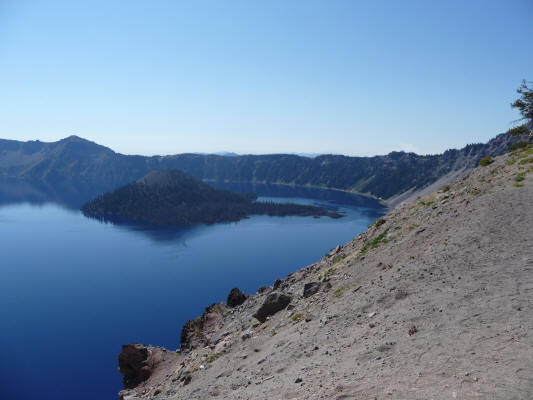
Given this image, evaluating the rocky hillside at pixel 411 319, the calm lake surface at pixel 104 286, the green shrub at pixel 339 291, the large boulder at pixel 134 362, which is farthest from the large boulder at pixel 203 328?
the calm lake surface at pixel 104 286

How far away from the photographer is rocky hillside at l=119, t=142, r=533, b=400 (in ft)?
42.1

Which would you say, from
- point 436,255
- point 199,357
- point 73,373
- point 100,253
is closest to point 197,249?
point 100,253

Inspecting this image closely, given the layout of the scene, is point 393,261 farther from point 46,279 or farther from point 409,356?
point 46,279

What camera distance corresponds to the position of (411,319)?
676 inches

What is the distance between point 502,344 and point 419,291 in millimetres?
6296

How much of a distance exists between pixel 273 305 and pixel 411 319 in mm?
13995

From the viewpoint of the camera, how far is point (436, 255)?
22984mm

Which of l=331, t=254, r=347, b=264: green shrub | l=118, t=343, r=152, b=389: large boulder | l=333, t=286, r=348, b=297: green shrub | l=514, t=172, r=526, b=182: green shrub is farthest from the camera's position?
l=118, t=343, r=152, b=389: large boulder

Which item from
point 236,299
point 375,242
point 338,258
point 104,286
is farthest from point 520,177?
point 104,286

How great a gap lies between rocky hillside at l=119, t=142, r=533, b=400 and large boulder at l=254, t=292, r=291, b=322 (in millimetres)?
86

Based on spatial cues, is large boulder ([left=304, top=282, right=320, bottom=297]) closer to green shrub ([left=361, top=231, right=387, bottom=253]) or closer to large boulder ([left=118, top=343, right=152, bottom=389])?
green shrub ([left=361, top=231, right=387, bottom=253])

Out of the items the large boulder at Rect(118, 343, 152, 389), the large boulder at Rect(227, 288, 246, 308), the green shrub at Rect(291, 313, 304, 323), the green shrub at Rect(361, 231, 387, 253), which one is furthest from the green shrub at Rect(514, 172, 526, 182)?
the large boulder at Rect(118, 343, 152, 389)

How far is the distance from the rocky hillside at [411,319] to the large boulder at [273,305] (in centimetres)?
9

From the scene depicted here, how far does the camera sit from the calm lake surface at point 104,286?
71625mm
